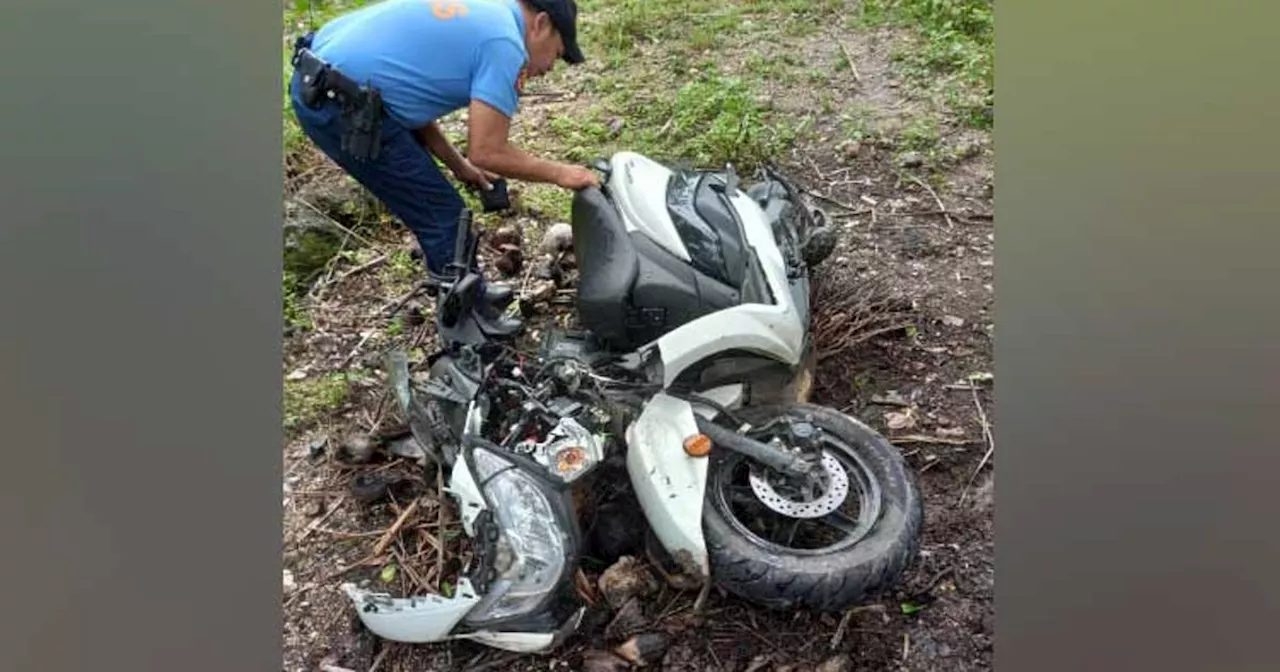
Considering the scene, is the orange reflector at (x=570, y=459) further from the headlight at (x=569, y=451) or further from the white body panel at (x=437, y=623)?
the white body panel at (x=437, y=623)

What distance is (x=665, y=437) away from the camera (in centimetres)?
174

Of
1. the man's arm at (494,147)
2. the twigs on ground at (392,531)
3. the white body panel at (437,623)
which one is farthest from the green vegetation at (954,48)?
the white body panel at (437,623)

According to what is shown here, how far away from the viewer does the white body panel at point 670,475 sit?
163cm

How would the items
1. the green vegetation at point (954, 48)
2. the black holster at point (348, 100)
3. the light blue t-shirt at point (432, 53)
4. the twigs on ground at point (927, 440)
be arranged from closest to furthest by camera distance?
the twigs on ground at point (927, 440) < the light blue t-shirt at point (432, 53) < the black holster at point (348, 100) < the green vegetation at point (954, 48)

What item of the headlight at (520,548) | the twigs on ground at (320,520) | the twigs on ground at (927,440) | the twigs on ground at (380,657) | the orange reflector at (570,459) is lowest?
the twigs on ground at (320,520)

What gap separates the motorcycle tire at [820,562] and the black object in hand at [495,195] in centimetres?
117

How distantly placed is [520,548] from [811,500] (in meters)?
0.46

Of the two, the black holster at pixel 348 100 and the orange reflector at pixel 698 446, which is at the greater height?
the black holster at pixel 348 100

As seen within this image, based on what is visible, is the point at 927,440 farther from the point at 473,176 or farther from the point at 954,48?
the point at 954,48

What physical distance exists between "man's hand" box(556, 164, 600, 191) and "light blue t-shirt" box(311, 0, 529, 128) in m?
0.20

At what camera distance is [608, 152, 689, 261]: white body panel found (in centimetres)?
192

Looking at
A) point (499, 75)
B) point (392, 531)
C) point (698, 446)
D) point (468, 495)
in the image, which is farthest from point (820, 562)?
point (499, 75)
